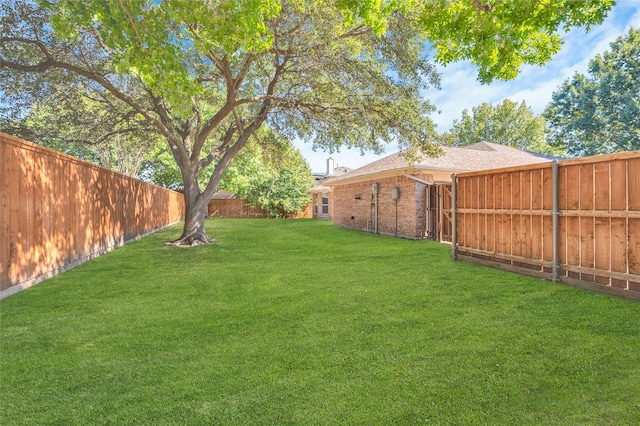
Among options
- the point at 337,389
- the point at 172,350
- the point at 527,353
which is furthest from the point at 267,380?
the point at 527,353

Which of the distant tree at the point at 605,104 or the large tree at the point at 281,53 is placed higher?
the distant tree at the point at 605,104

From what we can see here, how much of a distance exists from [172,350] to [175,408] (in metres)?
0.97

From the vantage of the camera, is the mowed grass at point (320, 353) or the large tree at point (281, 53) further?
the large tree at point (281, 53)

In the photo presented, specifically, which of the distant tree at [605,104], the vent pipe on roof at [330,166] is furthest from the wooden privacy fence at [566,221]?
the vent pipe on roof at [330,166]

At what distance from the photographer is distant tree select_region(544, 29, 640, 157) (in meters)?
21.7

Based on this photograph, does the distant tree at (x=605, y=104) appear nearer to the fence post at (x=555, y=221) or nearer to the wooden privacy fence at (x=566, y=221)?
the wooden privacy fence at (x=566, y=221)

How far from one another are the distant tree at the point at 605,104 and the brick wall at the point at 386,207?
1806 centimetres

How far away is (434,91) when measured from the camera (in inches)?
A: 433

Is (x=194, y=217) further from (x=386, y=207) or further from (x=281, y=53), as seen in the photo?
(x=386, y=207)

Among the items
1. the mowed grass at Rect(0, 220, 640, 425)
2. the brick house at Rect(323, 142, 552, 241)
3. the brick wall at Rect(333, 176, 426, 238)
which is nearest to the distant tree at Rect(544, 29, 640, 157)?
the brick house at Rect(323, 142, 552, 241)

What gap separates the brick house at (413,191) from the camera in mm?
12273

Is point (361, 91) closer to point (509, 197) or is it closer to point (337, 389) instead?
point (509, 197)

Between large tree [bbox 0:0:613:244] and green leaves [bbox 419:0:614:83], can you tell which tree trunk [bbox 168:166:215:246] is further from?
green leaves [bbox 419:0:614:83]

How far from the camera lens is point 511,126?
106ft
